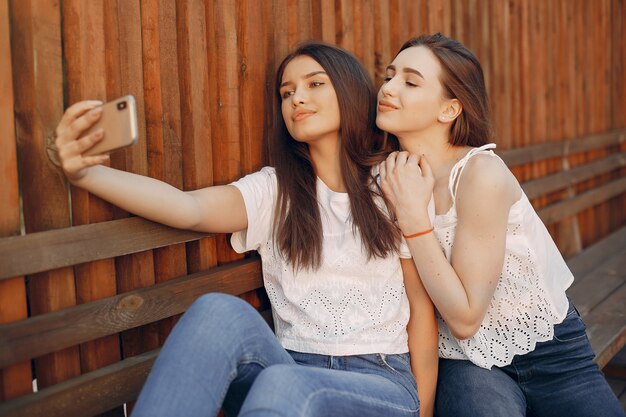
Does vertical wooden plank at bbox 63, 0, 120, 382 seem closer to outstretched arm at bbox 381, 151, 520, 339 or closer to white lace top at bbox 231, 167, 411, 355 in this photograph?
white lace top at bbox 231, 167, 411, 355

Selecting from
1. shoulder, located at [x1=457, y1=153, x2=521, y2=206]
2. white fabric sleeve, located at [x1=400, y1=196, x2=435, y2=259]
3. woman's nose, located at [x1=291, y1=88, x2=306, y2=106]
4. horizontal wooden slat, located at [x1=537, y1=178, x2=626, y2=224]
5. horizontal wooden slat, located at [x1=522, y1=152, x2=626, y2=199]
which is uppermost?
woman's nose, located at [x1=291, y1=88, x2=306, y2=106]

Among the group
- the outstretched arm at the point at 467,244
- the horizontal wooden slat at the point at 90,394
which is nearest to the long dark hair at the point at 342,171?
the outstretched arm at the point at 467,244

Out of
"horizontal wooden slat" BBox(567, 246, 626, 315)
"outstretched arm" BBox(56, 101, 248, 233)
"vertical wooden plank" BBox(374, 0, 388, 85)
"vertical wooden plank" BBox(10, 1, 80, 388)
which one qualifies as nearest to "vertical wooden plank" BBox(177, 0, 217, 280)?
"outstretched arm" BBox(56, 101, 248, 233)

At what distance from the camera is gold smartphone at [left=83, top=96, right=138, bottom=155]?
173 centimetres

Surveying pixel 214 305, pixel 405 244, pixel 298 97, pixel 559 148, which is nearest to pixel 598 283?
pixel 559 148

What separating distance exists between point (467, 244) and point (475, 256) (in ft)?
0.15

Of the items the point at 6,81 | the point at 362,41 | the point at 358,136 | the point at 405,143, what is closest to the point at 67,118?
the point at 6,81

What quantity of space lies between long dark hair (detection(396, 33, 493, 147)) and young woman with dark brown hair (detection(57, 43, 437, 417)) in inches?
10.6

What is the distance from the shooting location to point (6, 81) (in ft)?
6.04

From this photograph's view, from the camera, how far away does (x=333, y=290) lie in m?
2.43

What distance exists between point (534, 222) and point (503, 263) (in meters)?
0.23

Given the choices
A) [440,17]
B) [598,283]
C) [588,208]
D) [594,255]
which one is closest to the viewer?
[440,17]

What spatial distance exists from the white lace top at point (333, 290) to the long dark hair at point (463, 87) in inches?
20.1

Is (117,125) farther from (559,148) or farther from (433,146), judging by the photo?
(559,148)
